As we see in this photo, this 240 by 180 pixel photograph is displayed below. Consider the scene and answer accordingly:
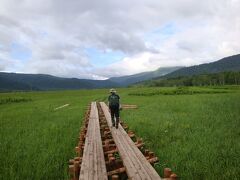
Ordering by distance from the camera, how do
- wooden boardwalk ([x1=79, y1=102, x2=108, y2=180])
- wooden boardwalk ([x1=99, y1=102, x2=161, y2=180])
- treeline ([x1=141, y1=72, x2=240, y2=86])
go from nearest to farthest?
wooden boardwalk ([x1=99, y1=102, x2=161, y2=180]), wooden boardwalk ([x1=79, y1=102, x2=108, y2=180]), treeline ([x1=141, y1=72, x2=240, y2=86])

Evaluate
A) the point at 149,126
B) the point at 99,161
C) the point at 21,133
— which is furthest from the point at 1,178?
the point at 149,126

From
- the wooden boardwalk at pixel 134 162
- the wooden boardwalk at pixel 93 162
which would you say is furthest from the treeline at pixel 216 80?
the wooden boardwalk at pixel 93 162

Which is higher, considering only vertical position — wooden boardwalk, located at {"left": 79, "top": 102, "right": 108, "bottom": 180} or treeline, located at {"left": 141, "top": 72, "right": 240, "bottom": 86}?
treeline, located at {"left": 141, "top": 72, "right": 240, "bottom": 86}

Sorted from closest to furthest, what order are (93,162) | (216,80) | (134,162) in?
(134,162) < (93,162) < (216,80)

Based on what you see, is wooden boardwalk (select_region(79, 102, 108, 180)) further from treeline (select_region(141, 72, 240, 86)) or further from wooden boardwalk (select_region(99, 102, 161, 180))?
treeline (select_region(141, 72, 240, 86))

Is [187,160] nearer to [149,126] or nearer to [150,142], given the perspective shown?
[150,142]

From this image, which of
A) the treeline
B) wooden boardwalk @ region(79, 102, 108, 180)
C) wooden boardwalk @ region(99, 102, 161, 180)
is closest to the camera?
wooden boardwalk @ region(99, 102, 161, 180)

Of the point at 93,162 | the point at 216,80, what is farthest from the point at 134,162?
the point at 216,80

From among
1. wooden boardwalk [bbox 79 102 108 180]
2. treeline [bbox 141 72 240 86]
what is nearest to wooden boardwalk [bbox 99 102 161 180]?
wooden boardwalk [bbox 79 102 108 180]

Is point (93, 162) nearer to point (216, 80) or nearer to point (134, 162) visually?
point (134, 162)

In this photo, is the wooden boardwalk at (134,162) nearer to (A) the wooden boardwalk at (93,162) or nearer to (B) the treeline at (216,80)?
(A) the wooden boardwalk at (93,162)

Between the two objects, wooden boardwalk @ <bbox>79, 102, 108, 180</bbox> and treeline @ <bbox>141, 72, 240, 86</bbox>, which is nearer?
wooden boardwalk @ <bbox>79, 102, 108, 180</bbox>

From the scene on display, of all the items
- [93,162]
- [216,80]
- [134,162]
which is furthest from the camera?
[216,80]

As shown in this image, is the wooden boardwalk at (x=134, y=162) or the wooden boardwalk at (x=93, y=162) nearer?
the wooden boardwalk at (x=134, y=162)
